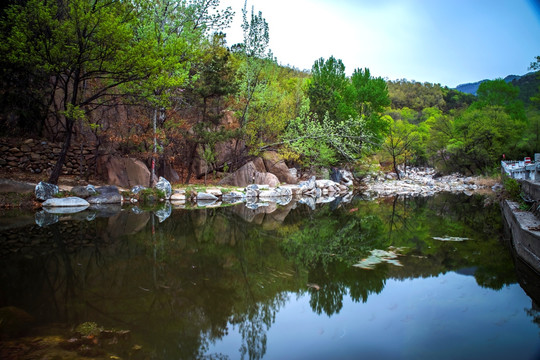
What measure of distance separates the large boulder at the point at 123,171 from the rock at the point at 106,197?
10.4 feet

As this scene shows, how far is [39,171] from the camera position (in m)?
17.8

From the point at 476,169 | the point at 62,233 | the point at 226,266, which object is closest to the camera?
the point at 226,266

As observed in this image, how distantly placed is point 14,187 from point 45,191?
3.42ft

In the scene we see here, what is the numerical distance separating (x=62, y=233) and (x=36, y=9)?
29.3 feet

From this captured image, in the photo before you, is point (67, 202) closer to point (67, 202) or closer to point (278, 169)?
point (67, 202)

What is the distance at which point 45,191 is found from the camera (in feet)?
44.2

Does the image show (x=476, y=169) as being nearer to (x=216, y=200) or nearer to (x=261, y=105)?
(x=261, y=105)

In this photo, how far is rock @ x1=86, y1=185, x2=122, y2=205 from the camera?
48.4ft

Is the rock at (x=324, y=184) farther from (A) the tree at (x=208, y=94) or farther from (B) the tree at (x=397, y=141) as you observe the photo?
(B) the tree at (x=397, y=141)

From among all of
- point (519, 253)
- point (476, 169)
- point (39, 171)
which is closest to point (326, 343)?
point (519, 253)

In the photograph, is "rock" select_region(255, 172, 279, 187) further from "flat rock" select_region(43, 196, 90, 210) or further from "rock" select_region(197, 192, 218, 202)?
"flat rock" select_region(43, 196, 90, 210)

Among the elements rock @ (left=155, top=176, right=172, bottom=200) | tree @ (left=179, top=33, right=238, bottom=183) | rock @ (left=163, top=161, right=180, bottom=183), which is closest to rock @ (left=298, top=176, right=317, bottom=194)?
tree @ (left=179, top=33, right=238, bottom=183)

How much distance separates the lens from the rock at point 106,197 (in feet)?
48.4

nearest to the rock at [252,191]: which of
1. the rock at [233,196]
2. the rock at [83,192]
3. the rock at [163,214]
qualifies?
the rock at [233,196]
